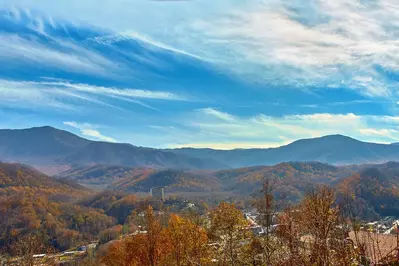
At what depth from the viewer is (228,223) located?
18.8 metres

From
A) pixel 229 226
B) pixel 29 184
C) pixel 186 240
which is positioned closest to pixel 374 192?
pixel 186 240

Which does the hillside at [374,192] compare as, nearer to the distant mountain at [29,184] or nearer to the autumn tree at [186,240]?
the autumn tree at [186,240]

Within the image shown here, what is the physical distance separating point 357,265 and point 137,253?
19.0 m

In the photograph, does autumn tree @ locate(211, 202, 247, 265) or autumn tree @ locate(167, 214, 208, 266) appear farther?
autumn tree @ locate(167, 214, 208, 266)

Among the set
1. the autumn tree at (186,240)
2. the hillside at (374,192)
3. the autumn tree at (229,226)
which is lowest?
the hillside at (374,192)

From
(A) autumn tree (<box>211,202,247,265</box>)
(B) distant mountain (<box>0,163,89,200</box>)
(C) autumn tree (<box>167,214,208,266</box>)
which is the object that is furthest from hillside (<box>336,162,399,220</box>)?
(B) distant mountain (<box>0,163,89,200</box>)

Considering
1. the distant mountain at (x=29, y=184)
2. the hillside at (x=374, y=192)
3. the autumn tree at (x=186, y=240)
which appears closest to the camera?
the autumn tree at (x=186, y=240)

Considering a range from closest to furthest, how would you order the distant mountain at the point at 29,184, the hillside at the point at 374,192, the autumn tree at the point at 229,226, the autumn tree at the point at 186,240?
the autumn tree at the point at 229,226 → the autumn tree at the point at 186,240 → the hillside at the point at 374,192 → the distant mountain at the point at 29,184

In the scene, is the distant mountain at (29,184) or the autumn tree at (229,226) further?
the distant mountain at (29,184)

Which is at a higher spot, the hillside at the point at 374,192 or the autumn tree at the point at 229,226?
the autumn tree at the point at 229,226

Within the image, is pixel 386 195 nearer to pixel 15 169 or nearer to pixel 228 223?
pixel 228 223

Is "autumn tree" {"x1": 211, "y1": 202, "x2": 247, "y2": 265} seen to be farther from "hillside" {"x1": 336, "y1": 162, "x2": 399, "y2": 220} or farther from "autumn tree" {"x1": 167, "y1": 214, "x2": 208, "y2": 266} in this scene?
"hillside" {"x1": 336, "y1": 162, "x2": 399, "y2": 220}

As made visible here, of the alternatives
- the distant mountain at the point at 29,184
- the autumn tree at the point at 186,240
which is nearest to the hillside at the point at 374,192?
the autumn tree at the point at 186,240

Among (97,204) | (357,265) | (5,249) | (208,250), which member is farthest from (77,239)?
(357,265)
